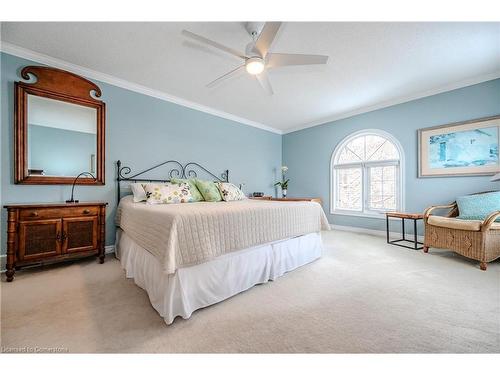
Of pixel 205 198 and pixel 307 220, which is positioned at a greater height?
pixel 205 198

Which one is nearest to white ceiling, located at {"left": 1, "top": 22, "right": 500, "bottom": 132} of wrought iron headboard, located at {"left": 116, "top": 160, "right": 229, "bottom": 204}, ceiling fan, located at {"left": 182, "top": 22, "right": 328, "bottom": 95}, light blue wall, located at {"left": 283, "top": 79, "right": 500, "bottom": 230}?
light blue wall, located at {"left": 283, "top": 79, "right": 500, "bottom": 230}

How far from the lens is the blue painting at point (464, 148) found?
2.98 metres

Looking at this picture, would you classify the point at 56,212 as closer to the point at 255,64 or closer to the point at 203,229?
the point at 203,229

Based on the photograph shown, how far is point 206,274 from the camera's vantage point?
5.42 ft

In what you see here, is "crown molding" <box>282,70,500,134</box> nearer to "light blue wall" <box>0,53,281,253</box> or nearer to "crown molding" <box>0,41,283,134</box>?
"light blue wall" <box>0,53,281,253</box>

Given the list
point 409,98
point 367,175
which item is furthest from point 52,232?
point 409,98

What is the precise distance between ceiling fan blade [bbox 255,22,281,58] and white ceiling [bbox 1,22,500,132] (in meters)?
0.38

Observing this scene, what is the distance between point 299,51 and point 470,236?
119 inches

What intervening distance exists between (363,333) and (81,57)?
4000 mm

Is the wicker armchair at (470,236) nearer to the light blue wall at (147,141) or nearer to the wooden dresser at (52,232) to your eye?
the light blue wall at (147,141)

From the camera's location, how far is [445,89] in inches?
130
